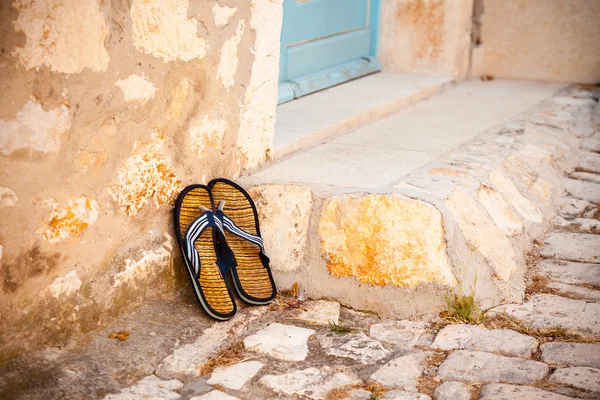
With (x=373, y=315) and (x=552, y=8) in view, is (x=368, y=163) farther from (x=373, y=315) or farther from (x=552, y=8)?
(x=552, y=8)

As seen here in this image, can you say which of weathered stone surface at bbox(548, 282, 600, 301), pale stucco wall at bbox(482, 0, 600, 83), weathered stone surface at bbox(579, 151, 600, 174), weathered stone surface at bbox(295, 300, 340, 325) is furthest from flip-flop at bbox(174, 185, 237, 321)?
pale stucco wall at bbox(482, 0, 600, 83)

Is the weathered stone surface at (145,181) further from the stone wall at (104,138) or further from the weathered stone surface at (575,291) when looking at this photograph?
the weathered stone surface at (575,291)

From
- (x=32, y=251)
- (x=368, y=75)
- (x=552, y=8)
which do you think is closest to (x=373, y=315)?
(x=32, y=251)

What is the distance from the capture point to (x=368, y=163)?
10.4ft

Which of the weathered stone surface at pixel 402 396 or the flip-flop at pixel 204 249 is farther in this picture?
the flip-flop at pixel 204 249

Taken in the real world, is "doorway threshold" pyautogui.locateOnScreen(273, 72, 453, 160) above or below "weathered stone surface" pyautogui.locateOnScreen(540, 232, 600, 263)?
above

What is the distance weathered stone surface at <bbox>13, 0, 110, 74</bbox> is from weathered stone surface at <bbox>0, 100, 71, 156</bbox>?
4.5 inches

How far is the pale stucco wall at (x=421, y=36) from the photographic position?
512 centimetres

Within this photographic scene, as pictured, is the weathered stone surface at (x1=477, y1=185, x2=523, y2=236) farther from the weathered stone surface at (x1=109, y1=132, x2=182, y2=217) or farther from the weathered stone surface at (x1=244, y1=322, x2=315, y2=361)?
the weathered stone surface at (x1=109, y1=132, x2=182, y2=217)

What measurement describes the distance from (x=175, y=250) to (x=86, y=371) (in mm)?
622

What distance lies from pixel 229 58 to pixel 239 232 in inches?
24.8

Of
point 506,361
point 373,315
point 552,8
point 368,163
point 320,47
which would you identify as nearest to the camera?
point 506,361

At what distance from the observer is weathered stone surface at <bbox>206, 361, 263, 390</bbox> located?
2186 millimetres

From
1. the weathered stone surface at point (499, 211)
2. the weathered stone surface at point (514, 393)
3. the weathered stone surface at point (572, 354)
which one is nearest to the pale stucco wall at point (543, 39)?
the weathered stone surface at point (499, 211)
